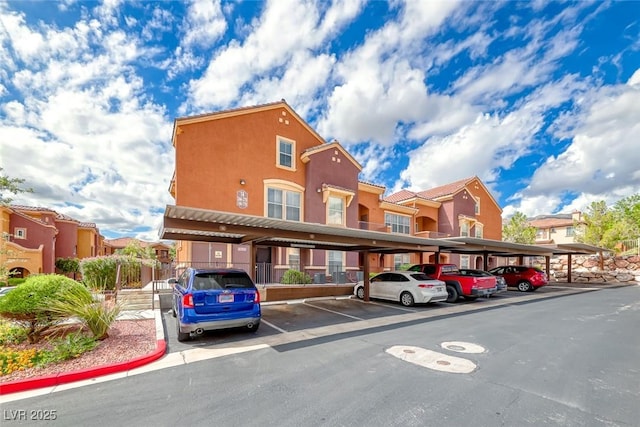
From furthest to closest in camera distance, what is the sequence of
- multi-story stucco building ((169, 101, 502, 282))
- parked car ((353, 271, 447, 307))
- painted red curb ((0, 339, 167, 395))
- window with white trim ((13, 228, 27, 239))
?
window with white trim ((13, 228, 27, 239))
multi-story stucco building ((169, 101, 502, 282))
parked car ((353, 271, 447, 307))
painted red curb ((0, 339, 167, 395))

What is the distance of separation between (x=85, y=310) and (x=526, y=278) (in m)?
22.6

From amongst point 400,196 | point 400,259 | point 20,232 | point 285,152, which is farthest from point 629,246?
point 20,232

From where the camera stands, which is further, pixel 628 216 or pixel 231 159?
pixel 628 216

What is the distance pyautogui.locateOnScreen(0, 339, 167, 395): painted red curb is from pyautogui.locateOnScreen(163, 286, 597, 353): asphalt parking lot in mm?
872

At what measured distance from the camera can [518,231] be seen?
135ft

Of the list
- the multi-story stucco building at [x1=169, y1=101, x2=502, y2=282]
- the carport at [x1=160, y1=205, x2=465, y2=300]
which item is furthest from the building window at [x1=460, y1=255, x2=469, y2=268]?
the carport at [x1=160, y1=205, x2=465, y2=300]

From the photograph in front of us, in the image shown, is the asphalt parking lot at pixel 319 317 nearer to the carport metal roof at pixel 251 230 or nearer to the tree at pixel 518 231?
the carport metal roof at pixel 251 230

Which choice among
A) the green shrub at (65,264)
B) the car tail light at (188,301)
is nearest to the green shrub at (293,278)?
the car tail light at (188,301)

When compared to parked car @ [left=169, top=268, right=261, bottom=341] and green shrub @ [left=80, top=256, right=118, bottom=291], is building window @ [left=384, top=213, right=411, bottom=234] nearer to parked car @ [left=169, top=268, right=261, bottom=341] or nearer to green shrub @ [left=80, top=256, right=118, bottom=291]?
green shrub @ [left=80, top=256, right=118, bottom=291]

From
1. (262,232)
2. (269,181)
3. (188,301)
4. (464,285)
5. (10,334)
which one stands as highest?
(269,181)

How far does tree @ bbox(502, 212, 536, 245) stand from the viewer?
40.4 metres

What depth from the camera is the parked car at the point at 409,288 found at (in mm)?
12212

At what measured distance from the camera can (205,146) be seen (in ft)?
51.9

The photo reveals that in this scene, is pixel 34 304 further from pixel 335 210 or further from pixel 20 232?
pixel 20 232
